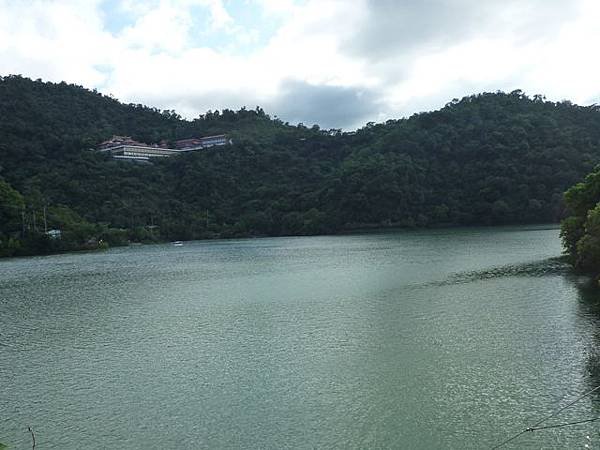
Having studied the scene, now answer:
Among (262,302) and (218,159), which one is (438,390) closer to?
(262,302)

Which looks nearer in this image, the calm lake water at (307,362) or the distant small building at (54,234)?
the calm lake water at (307,362)

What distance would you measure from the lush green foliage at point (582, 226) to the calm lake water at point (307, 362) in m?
1.71

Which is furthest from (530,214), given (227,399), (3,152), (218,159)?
(3,152)

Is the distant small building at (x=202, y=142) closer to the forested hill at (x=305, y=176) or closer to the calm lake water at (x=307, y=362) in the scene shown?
the forested hill at (x=305, y=176)

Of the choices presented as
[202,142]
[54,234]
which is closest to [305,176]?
[202,142]

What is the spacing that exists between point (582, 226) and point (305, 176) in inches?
2908

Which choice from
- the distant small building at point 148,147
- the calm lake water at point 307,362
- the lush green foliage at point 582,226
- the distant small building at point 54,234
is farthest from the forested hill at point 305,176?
the calm lake water at point 307,362

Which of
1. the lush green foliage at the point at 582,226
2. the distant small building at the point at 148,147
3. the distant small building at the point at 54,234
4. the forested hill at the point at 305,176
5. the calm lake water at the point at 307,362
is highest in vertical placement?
the distant small building at the point at 148,147

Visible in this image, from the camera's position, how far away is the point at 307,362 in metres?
16.1

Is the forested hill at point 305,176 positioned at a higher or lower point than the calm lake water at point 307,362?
higher

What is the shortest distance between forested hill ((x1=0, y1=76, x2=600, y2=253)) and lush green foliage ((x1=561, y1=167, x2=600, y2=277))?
137 feet

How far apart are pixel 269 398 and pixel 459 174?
3026 inches

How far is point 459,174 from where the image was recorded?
3329 inches

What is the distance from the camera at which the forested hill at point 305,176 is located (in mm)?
74625
